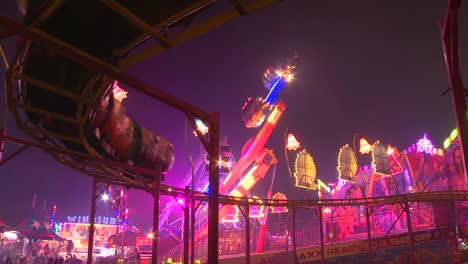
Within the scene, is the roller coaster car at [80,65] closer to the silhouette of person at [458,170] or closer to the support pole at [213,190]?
the support pole at [213,190]

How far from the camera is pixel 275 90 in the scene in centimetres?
4831

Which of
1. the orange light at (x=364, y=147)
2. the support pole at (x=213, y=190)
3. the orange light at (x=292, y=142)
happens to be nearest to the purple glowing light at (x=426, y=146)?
the orange light at (x=364, y=147)

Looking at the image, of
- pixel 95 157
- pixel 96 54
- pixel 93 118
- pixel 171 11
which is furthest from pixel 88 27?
pixel 95 157

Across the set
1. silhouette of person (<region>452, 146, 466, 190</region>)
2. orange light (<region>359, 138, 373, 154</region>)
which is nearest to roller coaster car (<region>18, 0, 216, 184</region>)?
silhouette of person (<region>452, 146, 466, 190</region>)

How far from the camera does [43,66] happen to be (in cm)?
587

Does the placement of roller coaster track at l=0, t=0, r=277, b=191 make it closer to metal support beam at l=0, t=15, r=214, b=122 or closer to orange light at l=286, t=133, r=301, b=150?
metal support beam at l=0, t=15, r=214, b=122

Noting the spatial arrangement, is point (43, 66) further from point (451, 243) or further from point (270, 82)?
point (270, 82)

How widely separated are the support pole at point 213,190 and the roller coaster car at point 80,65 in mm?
2338

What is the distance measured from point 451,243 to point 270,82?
32351mm

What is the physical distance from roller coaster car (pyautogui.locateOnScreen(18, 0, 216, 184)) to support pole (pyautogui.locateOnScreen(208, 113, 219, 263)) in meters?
2.34

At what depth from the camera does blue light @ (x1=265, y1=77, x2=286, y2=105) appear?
154 feet

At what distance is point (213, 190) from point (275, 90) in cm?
4196

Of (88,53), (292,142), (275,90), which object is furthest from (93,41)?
(275,90)

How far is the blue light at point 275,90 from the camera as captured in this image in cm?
4681
